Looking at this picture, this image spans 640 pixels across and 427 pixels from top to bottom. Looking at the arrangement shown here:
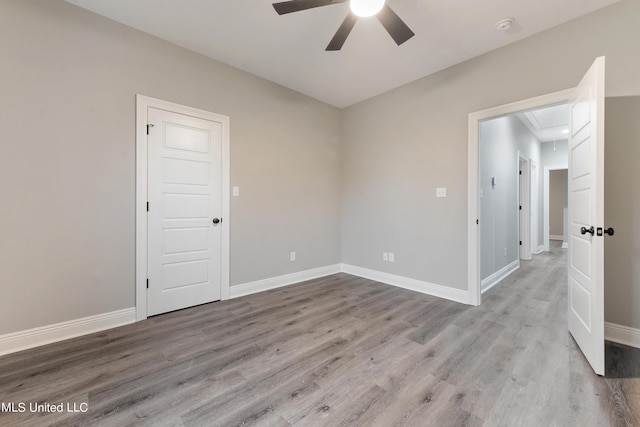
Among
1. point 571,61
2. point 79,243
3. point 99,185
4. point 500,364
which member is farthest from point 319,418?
point 571,61

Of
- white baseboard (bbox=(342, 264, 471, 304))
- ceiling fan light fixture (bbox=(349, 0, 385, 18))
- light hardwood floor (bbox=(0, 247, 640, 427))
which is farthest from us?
white baseboard (bbox=(342, 264, 471, 304))

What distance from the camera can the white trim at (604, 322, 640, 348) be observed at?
6.84ft

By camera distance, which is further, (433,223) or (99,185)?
(433,223)

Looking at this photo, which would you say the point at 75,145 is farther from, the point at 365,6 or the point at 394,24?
the point at 394,24

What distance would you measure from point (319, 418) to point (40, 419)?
4.81ft

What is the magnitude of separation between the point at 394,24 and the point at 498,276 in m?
3.81

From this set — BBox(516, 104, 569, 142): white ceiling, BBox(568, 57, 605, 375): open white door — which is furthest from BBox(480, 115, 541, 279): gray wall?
BBox(568, 57, 605, 375): open white door

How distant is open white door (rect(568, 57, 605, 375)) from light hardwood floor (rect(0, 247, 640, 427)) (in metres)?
0.24

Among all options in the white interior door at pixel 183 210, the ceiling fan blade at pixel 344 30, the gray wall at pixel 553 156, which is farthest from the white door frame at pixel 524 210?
the white interior door at pixel 183 210

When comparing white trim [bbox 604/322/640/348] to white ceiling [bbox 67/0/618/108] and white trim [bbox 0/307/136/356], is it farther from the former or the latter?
white trim [bbox 0/307/136/356]

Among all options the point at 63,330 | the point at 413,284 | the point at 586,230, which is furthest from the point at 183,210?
the point at 586,230

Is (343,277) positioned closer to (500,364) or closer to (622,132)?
(500,364)

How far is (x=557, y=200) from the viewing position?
8586 millimetres

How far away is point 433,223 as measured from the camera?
3.33m
